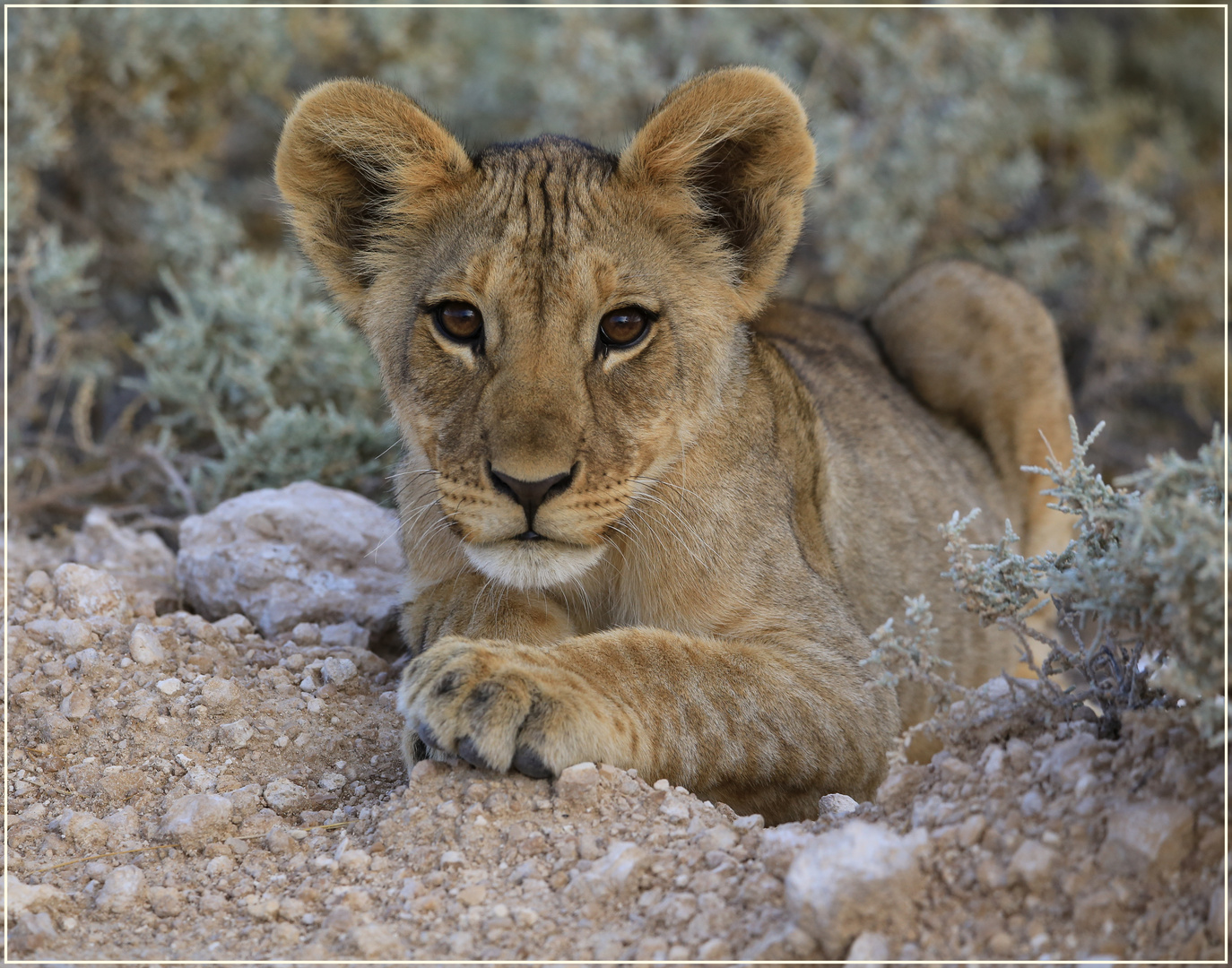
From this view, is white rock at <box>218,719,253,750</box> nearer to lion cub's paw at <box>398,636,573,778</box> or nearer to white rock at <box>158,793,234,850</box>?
white rock at <box>158,793,234,850</box>

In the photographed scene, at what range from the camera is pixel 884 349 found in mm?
6129

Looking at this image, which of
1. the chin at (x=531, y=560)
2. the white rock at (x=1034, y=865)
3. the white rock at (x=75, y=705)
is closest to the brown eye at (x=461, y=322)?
the chin at (x=531, y=560)

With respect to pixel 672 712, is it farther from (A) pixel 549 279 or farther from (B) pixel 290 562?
(B) pixel 290 562

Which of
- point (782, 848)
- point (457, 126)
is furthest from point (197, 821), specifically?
point (457, 126)

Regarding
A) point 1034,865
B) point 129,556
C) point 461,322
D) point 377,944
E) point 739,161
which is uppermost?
point 739,161

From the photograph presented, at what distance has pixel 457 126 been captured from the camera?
5.65m

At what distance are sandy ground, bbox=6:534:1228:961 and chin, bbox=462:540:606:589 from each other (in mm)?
521

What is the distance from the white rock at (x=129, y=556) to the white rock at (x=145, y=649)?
1.76ft

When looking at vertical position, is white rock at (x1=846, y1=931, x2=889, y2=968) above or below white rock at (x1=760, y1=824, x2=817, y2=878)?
above

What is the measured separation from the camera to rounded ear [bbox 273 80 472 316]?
356 centimetres

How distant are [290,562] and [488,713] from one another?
174cm

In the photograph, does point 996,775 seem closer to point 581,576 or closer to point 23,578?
point 581,576

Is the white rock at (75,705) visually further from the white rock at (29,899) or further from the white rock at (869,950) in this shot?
the white rock at (869,950)

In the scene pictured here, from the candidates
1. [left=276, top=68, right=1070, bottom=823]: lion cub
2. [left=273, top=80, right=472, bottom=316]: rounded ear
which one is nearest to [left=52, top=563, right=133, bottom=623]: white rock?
[left=276, top=68, right=1070, bottom=823]: lion cub
